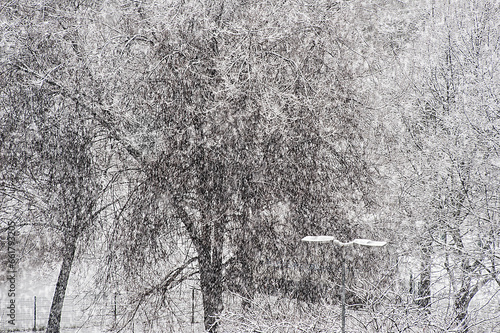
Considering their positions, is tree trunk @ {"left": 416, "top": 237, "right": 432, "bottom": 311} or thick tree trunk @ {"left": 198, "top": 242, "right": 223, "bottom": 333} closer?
thick tree trunk @ {"left": 198, "top": 242, "right": 223, "bottom": 333}

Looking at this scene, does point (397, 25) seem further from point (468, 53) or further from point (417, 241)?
point (417, 241)

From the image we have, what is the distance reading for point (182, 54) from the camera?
10664 mm

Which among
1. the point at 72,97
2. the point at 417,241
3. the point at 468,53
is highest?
the point at 468,53

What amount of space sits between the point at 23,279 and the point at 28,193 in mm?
12109

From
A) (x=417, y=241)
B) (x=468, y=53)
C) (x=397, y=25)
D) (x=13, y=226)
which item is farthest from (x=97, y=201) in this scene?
(x=468, y=53)

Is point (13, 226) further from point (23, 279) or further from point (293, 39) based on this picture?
point (23, 279)

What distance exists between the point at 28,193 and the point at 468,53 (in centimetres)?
1099

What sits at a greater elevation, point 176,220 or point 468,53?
point 468,53

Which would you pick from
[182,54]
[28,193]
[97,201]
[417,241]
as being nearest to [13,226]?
[28,193]

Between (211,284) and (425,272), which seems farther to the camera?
(425,272)

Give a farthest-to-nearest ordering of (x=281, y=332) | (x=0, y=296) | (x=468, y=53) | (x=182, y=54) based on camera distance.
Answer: (x=0, y=296), (x=468, y=53), (x=182, y=54), (x=281, y=332)

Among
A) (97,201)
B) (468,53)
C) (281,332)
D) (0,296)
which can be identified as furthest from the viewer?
(0,296)

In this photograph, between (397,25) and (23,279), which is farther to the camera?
(23,279)

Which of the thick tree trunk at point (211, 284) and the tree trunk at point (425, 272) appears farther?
the tree trunk at point (425, 272)
